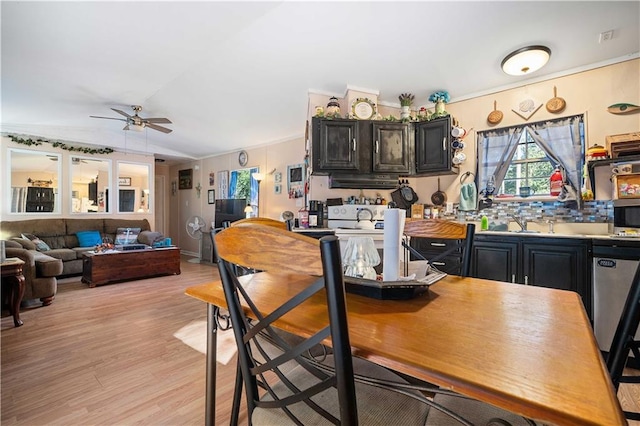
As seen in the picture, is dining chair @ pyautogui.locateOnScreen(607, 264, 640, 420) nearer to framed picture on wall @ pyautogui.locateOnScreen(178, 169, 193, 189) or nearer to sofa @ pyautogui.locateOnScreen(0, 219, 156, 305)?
sofa @ pyautogui.locateOnScreen(0, 219, 156, 305)

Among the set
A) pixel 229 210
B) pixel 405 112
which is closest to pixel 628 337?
pixel 405 112

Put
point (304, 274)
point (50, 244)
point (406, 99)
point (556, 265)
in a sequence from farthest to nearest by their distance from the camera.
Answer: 1. point (50, 244)
2. point (406, 99)
3. point (556, 265)
4. point (304, 274)

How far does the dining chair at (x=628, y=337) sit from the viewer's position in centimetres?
88

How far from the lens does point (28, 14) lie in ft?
7.37

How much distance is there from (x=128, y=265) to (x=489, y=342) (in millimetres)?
5074

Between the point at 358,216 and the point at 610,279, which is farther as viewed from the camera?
the point at 358,216

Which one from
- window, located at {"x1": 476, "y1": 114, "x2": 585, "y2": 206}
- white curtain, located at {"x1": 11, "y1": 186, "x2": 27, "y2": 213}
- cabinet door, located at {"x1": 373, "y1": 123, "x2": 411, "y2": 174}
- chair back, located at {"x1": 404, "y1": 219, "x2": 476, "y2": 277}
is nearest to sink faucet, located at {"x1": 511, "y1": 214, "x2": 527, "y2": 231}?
window, located at {"x1": 476, "y1": 114, "x2": 585, "y2": 206}

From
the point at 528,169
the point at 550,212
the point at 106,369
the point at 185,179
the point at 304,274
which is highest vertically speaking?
the point at 185,179

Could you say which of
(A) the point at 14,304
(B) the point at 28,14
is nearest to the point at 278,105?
(B) the point at 28,14

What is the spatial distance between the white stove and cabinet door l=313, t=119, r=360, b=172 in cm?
49

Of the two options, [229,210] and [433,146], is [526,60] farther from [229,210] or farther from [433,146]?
[229,210]

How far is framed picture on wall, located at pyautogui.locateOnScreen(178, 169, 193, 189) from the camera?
7.42m

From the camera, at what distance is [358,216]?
3428mm

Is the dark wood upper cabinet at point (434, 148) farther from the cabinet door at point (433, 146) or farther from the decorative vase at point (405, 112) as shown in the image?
the decorative vase at point (405, 112)
